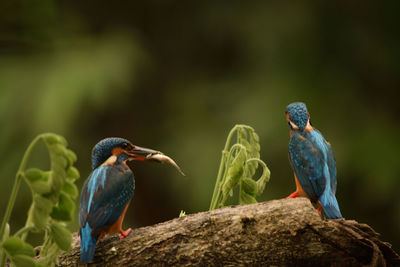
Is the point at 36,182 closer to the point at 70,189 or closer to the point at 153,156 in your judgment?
the point at 70,189

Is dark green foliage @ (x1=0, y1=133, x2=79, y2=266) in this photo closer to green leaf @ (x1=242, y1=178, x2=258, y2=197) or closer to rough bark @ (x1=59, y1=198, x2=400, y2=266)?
rough bark @ (x1=59, y1=198, x2=400, y2=266)

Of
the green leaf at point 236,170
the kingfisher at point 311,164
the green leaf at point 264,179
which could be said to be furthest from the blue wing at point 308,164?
the green leaf at point 236,170

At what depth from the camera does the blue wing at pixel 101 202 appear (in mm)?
2199

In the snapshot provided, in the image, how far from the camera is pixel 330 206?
233 centimetres

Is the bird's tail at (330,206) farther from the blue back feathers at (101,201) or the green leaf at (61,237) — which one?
the green leaf at (61,237)

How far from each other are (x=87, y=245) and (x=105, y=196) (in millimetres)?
214

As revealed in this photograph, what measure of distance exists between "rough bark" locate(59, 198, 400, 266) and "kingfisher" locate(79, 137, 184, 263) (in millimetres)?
111

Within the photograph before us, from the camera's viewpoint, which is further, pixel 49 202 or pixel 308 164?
pixel 308 164

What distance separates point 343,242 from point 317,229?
105mm

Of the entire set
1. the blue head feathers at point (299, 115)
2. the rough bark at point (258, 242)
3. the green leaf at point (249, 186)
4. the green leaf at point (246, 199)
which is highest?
the blue head feathers at point (299, 115)

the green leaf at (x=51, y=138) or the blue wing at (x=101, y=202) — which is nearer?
the green leaf at (x=51, y=138)

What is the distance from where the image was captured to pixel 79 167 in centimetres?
643

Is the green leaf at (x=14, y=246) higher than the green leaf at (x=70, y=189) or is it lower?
lower

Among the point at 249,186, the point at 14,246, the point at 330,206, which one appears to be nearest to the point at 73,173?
the point at 14,246
